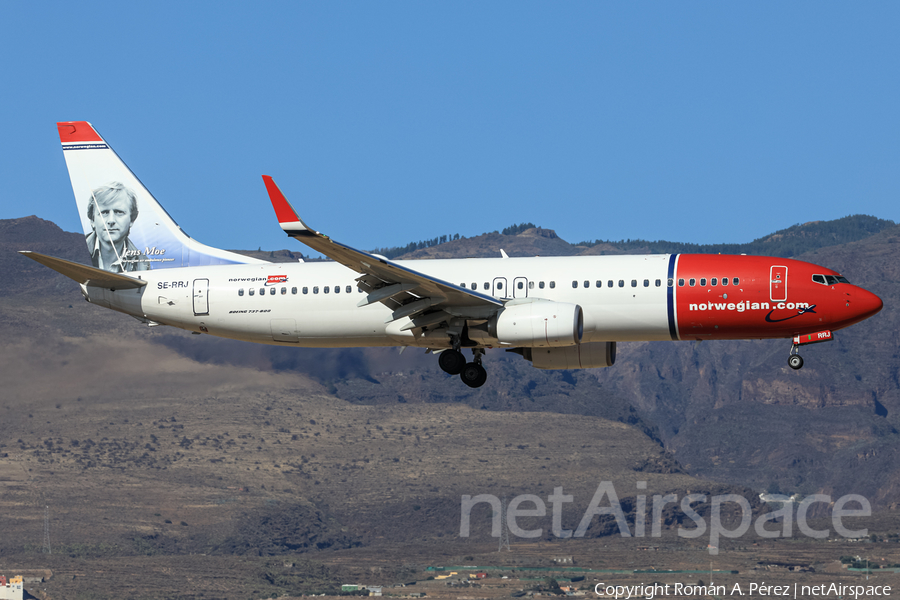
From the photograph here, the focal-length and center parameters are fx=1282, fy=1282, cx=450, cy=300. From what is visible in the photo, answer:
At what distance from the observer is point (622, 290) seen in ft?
160

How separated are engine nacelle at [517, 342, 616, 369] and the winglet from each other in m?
13.3

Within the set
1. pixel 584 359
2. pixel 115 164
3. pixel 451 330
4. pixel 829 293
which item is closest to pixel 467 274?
pixel 451 330

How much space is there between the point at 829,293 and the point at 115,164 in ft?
104

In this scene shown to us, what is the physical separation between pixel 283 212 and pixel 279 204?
0.30m

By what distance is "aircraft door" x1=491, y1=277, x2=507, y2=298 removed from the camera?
50094 millimetres

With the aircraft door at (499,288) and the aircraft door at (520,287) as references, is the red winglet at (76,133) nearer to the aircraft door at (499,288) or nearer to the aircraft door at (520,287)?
the aircraft door at (499,288)

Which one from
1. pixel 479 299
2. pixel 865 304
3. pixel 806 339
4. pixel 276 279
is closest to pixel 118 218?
pixel 276 279

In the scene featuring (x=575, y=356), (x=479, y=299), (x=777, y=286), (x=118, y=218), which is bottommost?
(x=575, y=356)

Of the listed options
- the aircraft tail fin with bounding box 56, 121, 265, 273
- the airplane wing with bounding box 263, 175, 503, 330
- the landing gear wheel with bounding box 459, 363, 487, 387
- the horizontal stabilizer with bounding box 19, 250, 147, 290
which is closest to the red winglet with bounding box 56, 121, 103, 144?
the aircraft tail fin with bounding box 56, 121, 265, 273

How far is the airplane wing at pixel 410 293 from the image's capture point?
4619cm

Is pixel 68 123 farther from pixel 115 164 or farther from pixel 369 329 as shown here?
pixel 369 329

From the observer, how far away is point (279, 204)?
42812 mm

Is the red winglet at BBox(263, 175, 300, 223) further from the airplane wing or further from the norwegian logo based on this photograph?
the norwegian logo

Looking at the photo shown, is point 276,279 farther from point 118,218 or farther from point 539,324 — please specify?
point 539,324
